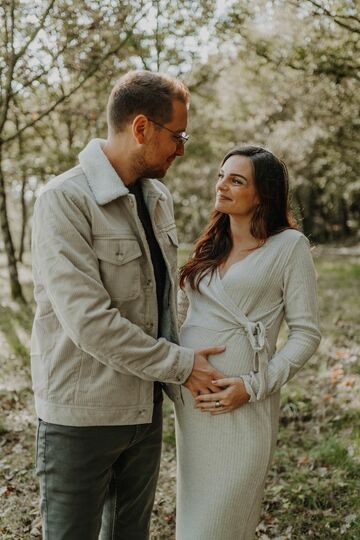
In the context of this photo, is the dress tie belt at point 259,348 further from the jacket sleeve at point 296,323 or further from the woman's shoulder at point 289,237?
the woman's shoulder at point 289,237

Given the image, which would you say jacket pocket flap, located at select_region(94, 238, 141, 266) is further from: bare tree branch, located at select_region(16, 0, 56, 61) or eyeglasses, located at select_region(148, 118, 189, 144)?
bare tree branch, located at select_region(16, 0, 56, 61)

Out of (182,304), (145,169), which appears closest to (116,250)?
(145,169)

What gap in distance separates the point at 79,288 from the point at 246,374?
962mm

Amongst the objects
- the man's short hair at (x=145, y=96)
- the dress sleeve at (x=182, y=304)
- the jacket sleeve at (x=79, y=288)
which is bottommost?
the dress sleeve at (x=182, y=304)

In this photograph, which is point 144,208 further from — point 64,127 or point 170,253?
point 64,127

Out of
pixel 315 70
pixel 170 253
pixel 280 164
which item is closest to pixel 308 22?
pixel 315 70

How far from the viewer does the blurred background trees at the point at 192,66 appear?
698 cm

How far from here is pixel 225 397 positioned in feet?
8.59

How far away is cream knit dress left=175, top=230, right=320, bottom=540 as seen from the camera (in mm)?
2697

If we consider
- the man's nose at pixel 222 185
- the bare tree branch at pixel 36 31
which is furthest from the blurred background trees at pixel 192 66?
the man's nose at pixel 222 185

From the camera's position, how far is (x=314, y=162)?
869 inches

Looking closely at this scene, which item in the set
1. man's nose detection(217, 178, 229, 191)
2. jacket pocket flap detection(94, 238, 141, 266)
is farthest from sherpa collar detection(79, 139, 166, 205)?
man's nose detection(217, 178, 229, 191)

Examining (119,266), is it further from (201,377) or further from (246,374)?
(246,374)

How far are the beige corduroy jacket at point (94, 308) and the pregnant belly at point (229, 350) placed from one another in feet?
0.88
